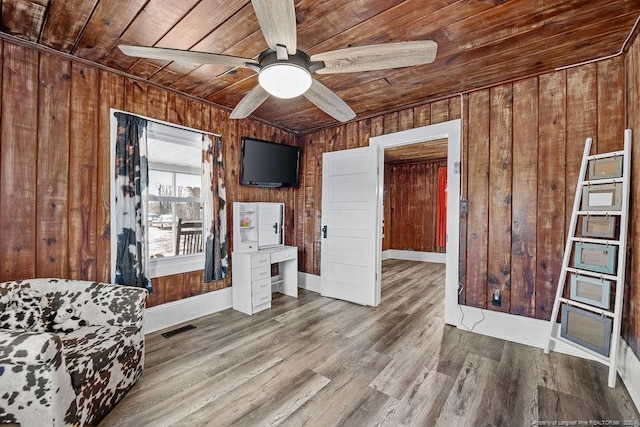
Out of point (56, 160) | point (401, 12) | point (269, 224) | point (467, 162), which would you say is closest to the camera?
point (401, 12)

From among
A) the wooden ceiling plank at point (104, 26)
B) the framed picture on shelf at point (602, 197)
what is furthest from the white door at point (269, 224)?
the framed picture on shelf at point (602, 197)

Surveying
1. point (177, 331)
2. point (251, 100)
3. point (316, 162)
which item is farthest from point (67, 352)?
point (316, 162)

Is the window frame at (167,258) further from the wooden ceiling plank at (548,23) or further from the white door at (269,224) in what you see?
the wooden ceiling plank at (548,23)

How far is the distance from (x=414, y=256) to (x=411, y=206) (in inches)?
49.1

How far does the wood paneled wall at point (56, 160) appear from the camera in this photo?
2.06 m

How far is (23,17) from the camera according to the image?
71.4 inches

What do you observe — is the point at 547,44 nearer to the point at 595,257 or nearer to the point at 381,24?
the point at 381,24

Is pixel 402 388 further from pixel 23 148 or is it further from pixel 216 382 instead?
pixel 23 148

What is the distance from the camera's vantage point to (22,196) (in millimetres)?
2105

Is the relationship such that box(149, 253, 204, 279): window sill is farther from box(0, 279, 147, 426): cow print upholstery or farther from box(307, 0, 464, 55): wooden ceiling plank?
box(307, 0, 464, 55): wooden ceiling plank

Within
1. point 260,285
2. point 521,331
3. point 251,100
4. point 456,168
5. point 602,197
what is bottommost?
point 521,331

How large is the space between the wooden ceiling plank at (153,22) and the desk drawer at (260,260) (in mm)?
2265

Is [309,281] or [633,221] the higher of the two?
[633,221]

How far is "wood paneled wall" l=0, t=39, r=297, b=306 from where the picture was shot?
206 cm
